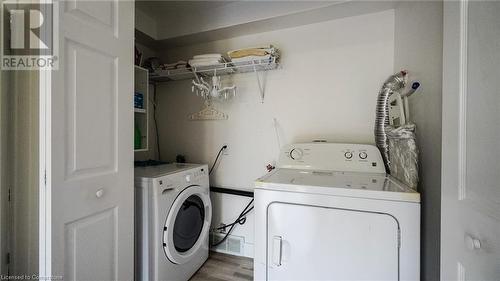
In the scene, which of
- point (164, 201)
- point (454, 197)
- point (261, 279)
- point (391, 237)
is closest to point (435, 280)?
point (391, 237)

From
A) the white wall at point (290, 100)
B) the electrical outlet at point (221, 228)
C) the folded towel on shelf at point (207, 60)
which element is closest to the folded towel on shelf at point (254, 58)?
the folded towel on shelf at point (207, 60)

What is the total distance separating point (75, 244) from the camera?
1009 millimetres

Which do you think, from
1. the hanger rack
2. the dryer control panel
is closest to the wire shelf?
the hanger rack

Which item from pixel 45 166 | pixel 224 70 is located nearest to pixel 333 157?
pixel 224 70

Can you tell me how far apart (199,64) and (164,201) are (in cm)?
124

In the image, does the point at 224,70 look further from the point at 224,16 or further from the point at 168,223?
the point at 168,223

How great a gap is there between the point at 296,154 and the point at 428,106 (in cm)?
89

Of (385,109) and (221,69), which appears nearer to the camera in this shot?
(385,109)

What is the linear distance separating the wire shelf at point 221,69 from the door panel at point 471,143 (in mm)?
1285

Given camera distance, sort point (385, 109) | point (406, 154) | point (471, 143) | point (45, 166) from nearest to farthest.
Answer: point (471, 143), point (45, 166), point (406, 154), point (385, 109)

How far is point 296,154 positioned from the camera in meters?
1.74

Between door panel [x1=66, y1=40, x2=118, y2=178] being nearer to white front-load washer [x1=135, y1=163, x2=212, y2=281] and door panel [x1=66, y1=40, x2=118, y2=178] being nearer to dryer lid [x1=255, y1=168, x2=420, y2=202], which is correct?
white front-load washer [x1=135, y1=163, x2=212, y2=281]

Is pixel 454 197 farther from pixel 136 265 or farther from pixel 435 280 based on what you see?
pixel 136 265

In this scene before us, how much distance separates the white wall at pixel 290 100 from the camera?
5.95 ft
